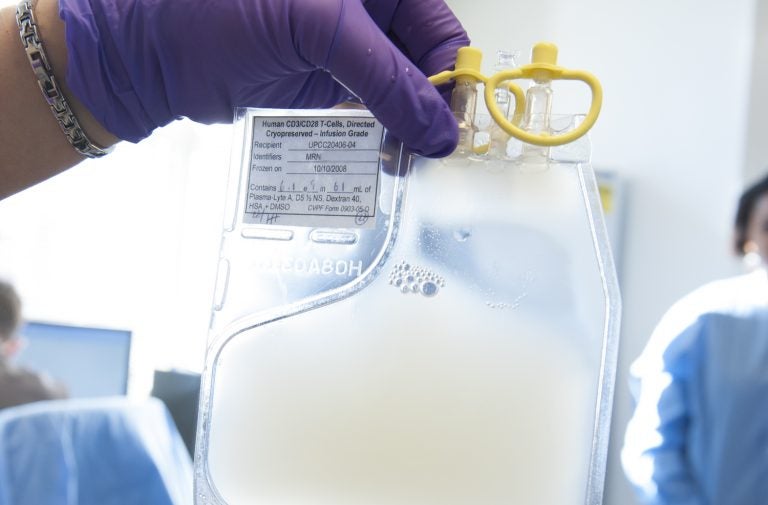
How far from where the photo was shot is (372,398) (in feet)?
1.64

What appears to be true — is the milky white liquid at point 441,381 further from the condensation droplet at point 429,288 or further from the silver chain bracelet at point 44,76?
the silver chain bracelet at point 44,76

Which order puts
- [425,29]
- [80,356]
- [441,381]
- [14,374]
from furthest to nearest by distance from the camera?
1. [80,356]
2. [14,374]
3. [425,29]
4. [441,381]

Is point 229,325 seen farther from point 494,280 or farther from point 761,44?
point 761,44

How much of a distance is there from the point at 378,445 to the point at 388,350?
66 mm

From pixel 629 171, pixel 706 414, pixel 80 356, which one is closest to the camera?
pixel 706 414

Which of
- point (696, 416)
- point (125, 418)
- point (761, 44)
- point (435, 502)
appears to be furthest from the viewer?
point (761, 44)

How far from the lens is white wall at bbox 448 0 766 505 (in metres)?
1.92

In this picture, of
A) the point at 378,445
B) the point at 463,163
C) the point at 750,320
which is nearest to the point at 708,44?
the point at 750,320

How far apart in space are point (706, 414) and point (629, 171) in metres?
0.84

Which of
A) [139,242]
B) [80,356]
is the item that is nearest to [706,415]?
[80,356]

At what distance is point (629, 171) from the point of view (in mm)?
2053

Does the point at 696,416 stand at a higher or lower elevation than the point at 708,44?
lower

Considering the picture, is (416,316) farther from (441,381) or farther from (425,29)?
(425,29)

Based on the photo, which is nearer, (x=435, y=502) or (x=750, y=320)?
(x=435, y=502)
